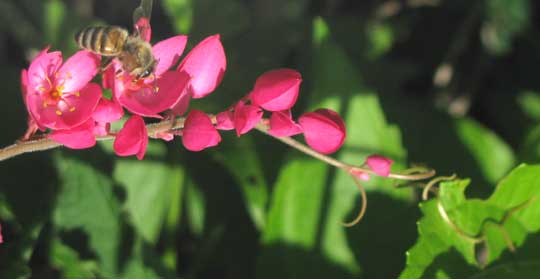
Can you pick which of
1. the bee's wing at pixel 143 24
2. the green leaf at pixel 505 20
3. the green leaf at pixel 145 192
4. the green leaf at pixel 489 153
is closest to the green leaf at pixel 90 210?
the green leaf at pixel 145 192

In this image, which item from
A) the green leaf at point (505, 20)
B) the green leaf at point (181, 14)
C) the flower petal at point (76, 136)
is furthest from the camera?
the green leaf at point (505, 20)

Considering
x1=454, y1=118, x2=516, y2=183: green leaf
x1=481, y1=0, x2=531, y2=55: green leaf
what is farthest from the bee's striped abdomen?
x1=481, y1=0, x2=531, y2=55: green leaf

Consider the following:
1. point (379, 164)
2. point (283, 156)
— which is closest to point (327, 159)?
point (379, 164)

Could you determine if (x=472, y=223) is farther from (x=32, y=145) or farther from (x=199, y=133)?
(x=32, y=145)

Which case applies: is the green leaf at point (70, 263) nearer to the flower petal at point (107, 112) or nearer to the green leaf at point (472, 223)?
the flower petal at point (107, 112)

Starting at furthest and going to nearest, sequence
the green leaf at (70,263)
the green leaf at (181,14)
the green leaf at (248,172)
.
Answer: the green leaf at (181,14) → the green leaf at (248,172) → the green leaf at (70,263)

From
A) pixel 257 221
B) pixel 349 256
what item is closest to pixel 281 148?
pixel 257 221

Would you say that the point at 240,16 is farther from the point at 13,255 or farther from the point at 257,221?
the point at 13,255
